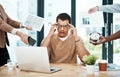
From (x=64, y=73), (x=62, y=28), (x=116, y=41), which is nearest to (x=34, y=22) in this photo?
(x=62, y=28)

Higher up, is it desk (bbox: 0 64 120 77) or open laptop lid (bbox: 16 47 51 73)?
open laptop lid (bbox: 16 47 51 73)

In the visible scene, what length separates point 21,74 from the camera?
6.15ft

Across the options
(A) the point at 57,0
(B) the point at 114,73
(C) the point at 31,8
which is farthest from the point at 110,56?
(B) the point at 114,73

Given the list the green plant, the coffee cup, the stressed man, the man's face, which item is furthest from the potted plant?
the man's face

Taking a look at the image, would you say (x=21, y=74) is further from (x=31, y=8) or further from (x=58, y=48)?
(x=31, y=8)

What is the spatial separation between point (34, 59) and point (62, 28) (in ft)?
3.20

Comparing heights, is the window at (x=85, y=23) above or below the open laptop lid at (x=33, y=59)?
above

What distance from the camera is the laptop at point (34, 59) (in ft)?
6.13

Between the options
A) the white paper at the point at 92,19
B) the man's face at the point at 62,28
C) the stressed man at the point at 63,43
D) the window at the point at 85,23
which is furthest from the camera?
the window at the point at 85,23

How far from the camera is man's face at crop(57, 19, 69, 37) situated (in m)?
2.81

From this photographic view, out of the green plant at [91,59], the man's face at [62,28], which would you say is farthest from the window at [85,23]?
the green plant at [91,59]

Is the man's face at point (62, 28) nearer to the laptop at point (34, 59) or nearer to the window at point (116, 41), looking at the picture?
the laptop at point (34, 59)

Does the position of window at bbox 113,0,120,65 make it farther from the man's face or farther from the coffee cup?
the coffee cup

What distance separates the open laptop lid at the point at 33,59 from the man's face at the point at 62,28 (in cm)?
91
